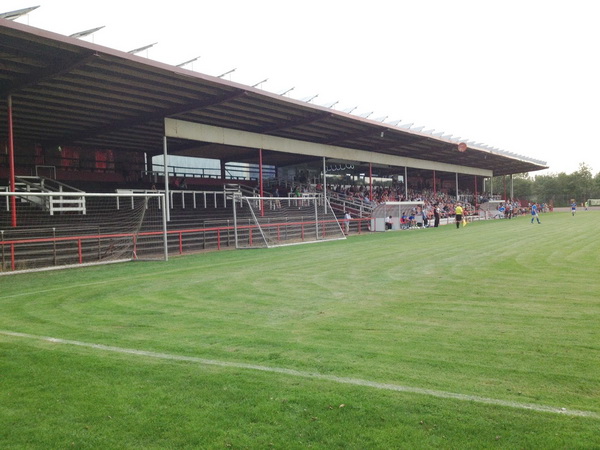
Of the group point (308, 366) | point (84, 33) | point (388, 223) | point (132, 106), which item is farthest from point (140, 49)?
point (388, 223)

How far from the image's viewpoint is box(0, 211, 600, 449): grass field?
2.93 m

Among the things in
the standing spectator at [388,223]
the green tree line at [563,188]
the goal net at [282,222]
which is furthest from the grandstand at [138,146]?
the green tree line at [563,188]

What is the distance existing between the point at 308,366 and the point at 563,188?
3828 inches

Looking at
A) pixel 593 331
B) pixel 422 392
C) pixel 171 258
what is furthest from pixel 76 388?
pixel 171 258

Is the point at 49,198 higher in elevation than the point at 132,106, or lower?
lower

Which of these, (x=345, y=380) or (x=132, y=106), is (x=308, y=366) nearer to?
(x=345, y=380)

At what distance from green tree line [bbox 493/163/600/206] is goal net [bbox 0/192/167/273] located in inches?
2771

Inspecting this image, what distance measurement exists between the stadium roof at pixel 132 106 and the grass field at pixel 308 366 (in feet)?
28.5

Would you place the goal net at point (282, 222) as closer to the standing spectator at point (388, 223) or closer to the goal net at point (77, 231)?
the goal net at point (77, 231)

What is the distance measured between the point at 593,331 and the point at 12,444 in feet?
17.9

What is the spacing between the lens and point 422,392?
3436mm

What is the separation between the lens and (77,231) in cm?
1536

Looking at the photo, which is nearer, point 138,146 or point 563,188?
point 138,146

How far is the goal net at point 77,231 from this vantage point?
13125 millimetres
